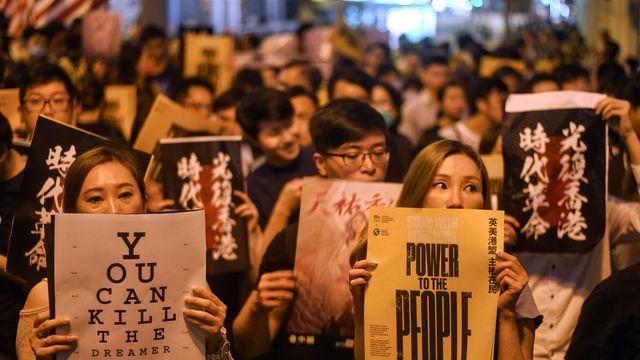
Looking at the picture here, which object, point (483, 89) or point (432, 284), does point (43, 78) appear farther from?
point (483, 89)

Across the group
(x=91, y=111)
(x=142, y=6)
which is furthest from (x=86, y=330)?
(x=142, y=6)

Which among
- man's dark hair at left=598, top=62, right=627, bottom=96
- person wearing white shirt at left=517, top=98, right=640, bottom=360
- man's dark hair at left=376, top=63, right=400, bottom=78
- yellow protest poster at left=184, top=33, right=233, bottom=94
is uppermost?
man's dark hair at left=376, top=63, right=400, bottom=78

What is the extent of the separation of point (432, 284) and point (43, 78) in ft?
10.8

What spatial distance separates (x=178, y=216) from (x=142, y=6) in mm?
14973

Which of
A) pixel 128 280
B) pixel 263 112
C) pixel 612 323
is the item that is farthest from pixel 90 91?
pixel 612 323

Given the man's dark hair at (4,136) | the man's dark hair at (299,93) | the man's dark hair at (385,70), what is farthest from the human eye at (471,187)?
the man's dark hair at (385,70)

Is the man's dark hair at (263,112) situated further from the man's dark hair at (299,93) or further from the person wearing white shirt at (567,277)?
the person wearing white shirt at (567,277)

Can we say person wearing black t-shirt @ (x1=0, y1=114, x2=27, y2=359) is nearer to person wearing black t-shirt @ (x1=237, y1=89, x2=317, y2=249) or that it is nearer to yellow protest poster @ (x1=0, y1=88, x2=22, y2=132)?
yellow protest poster @ (x1=0, y1=88, x2=22, y2=132)

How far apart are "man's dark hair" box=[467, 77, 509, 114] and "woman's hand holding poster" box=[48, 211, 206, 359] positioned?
219 inches

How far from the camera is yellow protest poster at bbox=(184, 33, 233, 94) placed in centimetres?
1057

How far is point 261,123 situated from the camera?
648cm

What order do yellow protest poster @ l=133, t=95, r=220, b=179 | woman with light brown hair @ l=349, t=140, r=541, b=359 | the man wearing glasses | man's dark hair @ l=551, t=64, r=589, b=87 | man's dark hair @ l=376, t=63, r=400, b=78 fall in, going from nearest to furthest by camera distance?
1. woman with light brown hair @ l=349, t=140, r=541, b=359
2. the man wearing glasses
3. yellow protest poster @ l=133, t=95, r=220, b=179
4. man's dark hair @ l=551, t=64, r=589, b=87
5. man's dark hair @ l=376, t=63, r=400, b=78

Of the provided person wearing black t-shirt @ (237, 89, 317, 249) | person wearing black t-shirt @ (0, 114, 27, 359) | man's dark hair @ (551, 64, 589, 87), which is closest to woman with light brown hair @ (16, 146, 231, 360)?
person wearing black t-shirt @ (0, 114, 27, 359)

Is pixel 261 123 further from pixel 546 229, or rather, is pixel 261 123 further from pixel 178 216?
pixel 178 216
